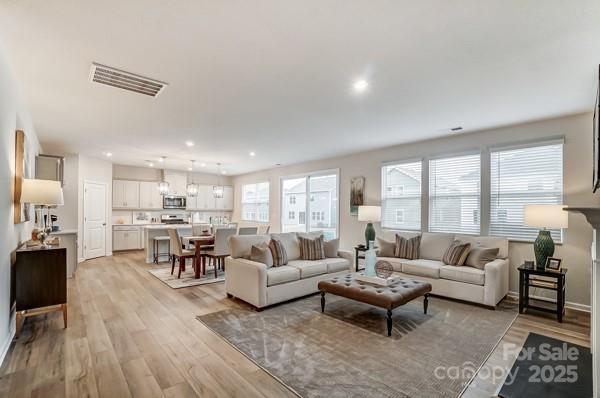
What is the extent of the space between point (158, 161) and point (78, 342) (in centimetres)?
593

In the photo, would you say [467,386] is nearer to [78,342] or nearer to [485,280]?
[485,280]

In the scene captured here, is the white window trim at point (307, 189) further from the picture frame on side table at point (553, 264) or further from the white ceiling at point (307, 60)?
the picture frame on side table at point (553, 264)

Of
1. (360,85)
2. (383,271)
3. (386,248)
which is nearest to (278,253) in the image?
(383,271)

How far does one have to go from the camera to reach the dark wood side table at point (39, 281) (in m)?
3.02

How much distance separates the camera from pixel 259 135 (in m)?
5.16

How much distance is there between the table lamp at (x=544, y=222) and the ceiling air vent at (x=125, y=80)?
15.4 feet

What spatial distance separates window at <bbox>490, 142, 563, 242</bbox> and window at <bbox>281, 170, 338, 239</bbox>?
3385mm

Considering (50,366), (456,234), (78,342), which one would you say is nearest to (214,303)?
(78,342)

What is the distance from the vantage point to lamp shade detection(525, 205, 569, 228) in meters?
3.57

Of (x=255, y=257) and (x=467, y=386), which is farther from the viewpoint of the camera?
(x=255, y=257)

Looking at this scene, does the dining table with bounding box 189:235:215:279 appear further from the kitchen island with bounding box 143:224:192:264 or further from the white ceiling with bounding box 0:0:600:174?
the white ceiling with bounding box 0:0:600:174

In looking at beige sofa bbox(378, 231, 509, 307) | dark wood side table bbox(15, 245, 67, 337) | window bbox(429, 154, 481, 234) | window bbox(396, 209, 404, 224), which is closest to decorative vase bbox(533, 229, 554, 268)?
beige sofa bbox(378, 231, 509, 307)

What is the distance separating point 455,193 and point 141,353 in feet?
16.6

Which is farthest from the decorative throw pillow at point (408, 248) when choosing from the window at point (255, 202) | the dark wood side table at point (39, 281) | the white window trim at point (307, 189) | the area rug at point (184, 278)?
the window at point (255, 202)
